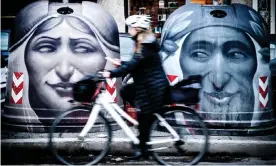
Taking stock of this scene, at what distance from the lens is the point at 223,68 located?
666 cm

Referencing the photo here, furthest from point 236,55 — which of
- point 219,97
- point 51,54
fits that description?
point 51,54

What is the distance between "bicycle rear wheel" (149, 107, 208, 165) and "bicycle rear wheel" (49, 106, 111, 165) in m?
0.53

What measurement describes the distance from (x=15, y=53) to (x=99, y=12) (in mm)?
1230

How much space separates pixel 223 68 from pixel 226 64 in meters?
0.06

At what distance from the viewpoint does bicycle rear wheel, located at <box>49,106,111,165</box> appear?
5.62m

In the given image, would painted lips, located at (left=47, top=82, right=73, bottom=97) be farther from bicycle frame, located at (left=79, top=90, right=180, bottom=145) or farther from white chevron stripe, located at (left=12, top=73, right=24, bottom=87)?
bicycle frame, located at (left=79, top=90, right=180, bottom=145)

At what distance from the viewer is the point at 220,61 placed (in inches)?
262

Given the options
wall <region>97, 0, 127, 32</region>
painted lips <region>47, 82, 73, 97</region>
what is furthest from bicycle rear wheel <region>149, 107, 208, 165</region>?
wall <region>97, 0, 127, 32</region>

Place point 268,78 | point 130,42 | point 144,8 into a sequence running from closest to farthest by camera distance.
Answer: point 268,78, point 130,42, point 144,8

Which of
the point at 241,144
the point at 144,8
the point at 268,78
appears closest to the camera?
the point at 241,144

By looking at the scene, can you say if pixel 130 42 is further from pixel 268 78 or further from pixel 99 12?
pixel 268 78

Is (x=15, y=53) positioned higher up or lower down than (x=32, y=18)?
lower down

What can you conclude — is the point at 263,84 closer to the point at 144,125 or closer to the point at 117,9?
the point at 144,125

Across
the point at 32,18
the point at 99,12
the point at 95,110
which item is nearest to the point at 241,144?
the point at 95,110
